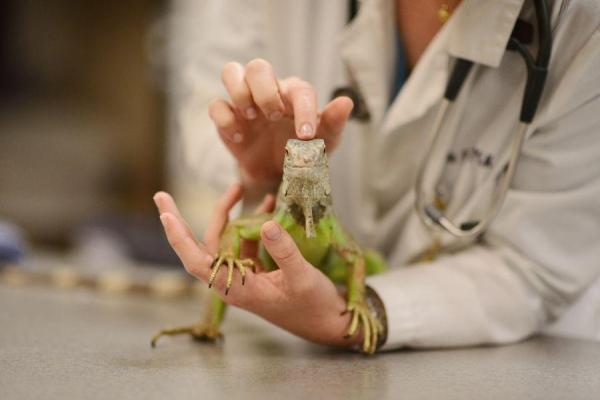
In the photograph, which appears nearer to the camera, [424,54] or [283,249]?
[283,249]

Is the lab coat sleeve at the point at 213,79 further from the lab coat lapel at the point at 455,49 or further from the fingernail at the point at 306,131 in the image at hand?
the fingernail at the point at 306,131

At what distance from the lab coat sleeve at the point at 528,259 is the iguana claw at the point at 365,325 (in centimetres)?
4

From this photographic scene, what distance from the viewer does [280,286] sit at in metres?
0.77

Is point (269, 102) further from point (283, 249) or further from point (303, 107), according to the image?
point (283, 249)

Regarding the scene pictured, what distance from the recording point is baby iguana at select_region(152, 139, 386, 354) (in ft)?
2.39

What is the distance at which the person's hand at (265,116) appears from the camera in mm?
784

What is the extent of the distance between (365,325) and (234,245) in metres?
0.18

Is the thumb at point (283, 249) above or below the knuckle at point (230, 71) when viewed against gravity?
below

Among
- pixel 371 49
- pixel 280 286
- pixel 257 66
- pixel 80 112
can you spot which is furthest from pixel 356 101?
pixel 80 112

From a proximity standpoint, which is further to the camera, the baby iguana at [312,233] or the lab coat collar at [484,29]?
the lab coat collar at [484,29]

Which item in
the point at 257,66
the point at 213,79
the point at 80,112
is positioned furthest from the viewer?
the point at 80,112

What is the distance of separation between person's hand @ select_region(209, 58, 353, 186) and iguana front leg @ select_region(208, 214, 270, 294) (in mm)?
120

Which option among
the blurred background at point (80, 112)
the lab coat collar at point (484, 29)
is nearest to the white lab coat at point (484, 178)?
the lab coat collar at point (484, 29)

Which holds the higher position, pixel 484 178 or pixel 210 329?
pixel 484 178
